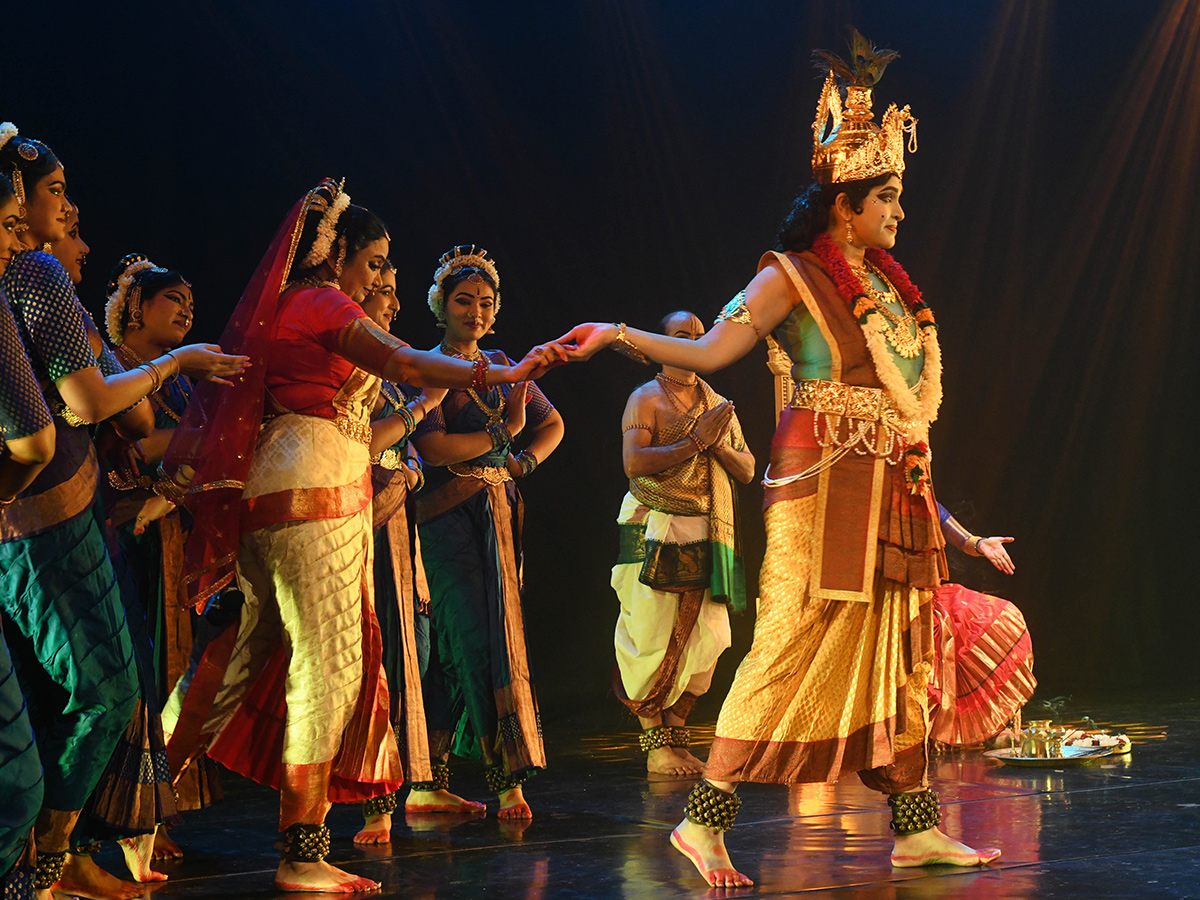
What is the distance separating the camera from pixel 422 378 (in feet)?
9.35

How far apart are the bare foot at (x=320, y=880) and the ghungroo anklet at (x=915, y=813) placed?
1.19 meters

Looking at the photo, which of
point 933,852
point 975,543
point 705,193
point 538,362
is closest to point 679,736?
point 975,543

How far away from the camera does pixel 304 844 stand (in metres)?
2.91

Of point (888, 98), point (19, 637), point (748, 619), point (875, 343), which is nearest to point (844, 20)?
point (888, 98)

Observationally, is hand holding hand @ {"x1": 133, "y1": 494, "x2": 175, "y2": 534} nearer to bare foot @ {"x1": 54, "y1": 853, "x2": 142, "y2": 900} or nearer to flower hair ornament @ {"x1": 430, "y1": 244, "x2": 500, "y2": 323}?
bare foot @ {"x1": 54, "y1": 853, "x2": 142, "y2": 900}

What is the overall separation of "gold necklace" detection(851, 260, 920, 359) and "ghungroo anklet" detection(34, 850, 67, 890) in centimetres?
210

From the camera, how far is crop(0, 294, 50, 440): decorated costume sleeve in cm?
196

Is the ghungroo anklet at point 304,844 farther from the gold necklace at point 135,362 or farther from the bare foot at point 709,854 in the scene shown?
the gold necklace at point 135,362

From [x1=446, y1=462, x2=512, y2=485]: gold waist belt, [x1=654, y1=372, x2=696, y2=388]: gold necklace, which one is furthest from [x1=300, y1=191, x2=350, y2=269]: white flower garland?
[x1=654, y1=372, x2=696, y2=388]: gold necklace

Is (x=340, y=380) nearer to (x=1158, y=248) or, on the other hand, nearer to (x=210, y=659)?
(x=210, y=659)

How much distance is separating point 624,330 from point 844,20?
16.3 ft

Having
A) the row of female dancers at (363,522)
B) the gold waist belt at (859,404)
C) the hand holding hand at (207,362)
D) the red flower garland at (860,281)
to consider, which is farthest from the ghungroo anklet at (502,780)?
the red flower garland at (860,281)

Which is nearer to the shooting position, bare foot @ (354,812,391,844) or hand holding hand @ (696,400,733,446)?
bare foot @ (354,812,391,844)

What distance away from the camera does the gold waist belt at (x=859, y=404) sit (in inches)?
118
